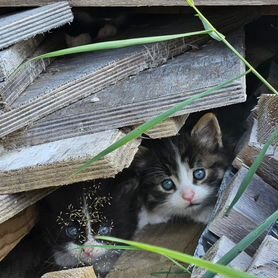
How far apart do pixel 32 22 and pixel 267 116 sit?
743 mm

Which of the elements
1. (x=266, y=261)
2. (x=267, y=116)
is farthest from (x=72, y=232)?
(x=266, y=261)

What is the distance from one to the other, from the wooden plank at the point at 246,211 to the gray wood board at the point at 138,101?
25 cm

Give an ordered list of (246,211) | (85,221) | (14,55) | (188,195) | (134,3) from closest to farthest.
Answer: (246,211) → (14,55) → (134,3) → (85,221) → (188,195)

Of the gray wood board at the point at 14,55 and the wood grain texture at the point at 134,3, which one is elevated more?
the wood grain texture at the point at 134,3

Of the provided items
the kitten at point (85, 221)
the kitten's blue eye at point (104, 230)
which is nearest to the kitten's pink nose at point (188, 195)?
the kitten at point (85, 221)

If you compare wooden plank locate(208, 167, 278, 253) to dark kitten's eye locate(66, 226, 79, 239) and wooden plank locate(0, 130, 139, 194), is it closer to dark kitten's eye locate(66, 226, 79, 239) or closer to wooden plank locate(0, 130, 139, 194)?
wooden plank locate(0, 130, 139, 194)

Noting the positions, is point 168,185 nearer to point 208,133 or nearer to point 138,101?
point 208,133

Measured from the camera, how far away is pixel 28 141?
6.73 feet

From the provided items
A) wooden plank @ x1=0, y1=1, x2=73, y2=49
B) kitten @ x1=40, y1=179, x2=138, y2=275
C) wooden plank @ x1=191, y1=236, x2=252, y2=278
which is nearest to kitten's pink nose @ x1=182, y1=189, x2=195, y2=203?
kitten @ x1=40, y1=179, x2=138, y2=275

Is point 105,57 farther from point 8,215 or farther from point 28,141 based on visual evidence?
point 8,215

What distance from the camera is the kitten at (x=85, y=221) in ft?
7.78

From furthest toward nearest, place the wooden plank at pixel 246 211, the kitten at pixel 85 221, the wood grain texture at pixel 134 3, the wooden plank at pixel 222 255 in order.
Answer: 1. the kitten at pixel 85 221
2. the wood grain texture at pixel 134 3
3. the wooden plank at pixel 246 211
4. the wooden plank at pixel 222 255

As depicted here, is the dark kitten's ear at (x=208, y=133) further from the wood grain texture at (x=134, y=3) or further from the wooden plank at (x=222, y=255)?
the wooden plank at (x=222, y=255)

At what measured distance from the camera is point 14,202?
1.97 meters
